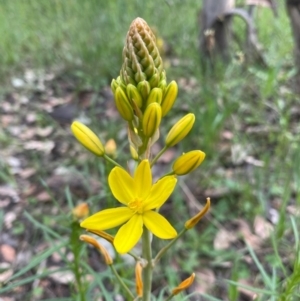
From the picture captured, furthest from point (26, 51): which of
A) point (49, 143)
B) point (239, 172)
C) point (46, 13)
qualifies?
point (239, 172)

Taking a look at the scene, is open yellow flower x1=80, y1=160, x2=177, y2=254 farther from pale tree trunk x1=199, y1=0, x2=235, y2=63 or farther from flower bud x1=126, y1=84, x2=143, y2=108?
pale tree trunk x1=199, y1=0, x2=235, y2=63

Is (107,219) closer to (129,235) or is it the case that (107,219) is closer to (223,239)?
(129,235)

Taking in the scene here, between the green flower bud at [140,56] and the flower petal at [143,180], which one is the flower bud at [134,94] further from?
the flower petal at [143,180]

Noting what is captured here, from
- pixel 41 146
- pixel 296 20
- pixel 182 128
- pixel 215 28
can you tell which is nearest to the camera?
pixel 182 128

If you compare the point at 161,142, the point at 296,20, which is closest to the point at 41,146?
the point at 161,142

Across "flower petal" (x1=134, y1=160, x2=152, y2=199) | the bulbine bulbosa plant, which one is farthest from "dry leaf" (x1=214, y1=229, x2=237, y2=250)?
"flower petal" (x1=134, y1=160, x2=152, y2=199)
